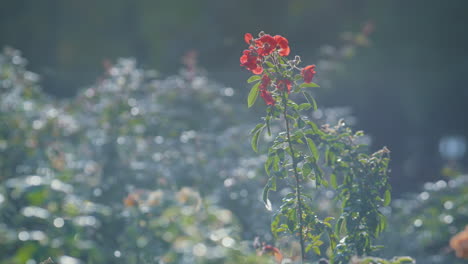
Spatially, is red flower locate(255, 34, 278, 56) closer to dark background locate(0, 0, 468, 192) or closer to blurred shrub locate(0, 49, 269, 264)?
blurred shrub locate(0, 49, 269, 264)

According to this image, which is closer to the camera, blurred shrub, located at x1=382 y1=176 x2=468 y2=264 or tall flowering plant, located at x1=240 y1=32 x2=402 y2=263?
tall flowering plant, located at x1=240 y1=32 x2=402 y2=263

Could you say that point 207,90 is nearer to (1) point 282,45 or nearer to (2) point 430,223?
(2) point 430,223

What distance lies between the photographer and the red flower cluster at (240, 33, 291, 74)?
5.79 ft

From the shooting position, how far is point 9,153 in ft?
10.2

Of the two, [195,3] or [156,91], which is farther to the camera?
[195,3]

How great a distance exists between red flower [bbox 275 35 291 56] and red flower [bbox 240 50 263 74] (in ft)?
0.29

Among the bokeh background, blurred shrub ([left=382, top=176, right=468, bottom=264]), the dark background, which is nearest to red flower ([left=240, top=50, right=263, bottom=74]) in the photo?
the bokeh background

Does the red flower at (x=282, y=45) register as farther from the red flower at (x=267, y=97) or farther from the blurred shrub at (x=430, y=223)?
the blurred shrub at (x=430, y=223)

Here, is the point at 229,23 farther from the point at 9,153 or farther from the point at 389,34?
the point at 9,153

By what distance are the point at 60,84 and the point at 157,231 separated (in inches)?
279

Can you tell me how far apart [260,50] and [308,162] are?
46cm

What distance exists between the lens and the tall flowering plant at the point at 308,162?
181 centimetres

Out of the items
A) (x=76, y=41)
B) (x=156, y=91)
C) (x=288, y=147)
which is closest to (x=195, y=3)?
(x=76, y=41)

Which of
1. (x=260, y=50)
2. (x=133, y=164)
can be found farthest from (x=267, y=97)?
(x=133, y=164)
